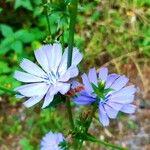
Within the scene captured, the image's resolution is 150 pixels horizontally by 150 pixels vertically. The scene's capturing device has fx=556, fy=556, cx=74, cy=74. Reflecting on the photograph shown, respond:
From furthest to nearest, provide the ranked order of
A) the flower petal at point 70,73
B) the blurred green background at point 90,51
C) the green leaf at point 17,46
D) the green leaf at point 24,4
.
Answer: the green leaf at point 24,4 → the blurred green background at point 90,51 → the green leaf at point 17,46 → the flower petal at point 70,73

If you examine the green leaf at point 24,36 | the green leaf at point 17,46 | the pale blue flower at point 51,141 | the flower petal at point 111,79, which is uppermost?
the green leaf at point 24,36

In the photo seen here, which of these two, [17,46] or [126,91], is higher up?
[17,46]

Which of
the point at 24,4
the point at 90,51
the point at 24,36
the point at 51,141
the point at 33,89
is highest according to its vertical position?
the point at 24,4

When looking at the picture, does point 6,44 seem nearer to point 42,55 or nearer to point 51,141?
point 51,141

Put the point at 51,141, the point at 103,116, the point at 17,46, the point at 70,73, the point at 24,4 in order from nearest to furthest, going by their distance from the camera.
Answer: the point at 70,73 → the point at 103,116 → the point at 51,141 → the point at 17,46 → the point at 24,4

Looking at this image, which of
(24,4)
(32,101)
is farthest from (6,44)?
(32,101)

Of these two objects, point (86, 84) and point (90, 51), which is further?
point (90, 51)

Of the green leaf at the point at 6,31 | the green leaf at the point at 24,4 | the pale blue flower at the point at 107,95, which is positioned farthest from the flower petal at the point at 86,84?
the green leaf at the point at 24,4

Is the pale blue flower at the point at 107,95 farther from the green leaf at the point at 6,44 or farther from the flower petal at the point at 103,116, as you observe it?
the green leaf at the point at 6,44
